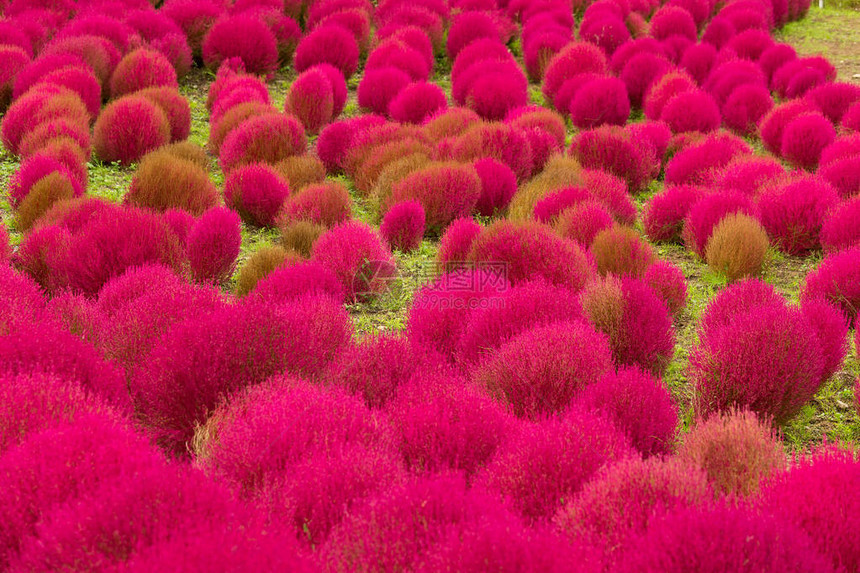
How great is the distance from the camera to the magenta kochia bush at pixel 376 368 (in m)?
2.91

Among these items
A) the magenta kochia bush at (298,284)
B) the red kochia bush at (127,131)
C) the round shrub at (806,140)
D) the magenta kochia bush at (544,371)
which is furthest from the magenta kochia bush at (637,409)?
the red kochia bush at (127,131)

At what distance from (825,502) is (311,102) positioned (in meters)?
4.91

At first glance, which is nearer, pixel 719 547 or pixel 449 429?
pixel 719 547

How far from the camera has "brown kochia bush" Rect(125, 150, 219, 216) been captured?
471 centimetres

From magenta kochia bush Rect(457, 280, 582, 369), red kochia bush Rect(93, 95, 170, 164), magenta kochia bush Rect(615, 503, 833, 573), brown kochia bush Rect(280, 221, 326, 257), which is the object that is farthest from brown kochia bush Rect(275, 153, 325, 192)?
magenta kochia bush Rect(615, 503, 833, 573)

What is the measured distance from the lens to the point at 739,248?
4.26 meters

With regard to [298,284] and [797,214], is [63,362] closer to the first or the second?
[298,284]

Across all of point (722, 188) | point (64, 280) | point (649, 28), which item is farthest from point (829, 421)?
point (649, 28)

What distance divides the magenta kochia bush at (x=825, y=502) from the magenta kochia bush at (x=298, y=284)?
6.54 feet

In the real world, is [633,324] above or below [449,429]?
below

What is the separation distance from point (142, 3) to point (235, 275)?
5024 millimetres

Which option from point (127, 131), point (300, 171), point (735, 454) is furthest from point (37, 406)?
point (127, 131)

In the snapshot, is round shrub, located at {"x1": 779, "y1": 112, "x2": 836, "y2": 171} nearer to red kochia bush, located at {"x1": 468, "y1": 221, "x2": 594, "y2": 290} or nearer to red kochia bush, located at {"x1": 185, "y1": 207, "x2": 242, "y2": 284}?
red kochia bush, located at {"x1": 468, "y1": 221, "x2": 594, "y2": 290}

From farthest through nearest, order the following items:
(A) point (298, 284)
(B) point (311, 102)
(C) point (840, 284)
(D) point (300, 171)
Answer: (B) point (311, 102) → (D) point (300, 171) → (C) point (840, 284) → (A) point (298, 284)
